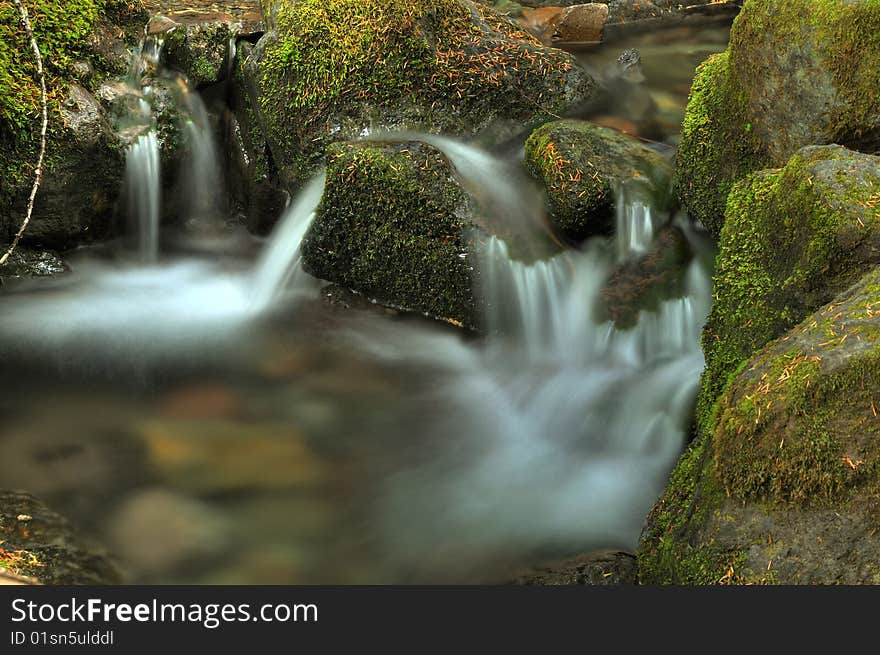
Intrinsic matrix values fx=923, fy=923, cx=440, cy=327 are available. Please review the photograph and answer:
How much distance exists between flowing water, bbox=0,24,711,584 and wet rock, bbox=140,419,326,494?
0.01 metres

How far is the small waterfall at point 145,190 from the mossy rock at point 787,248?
4338mm

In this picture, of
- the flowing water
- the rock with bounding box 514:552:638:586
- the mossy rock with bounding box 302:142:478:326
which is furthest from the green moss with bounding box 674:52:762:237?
the rock with bounding box 514:552:638:586

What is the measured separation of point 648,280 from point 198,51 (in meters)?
3.87

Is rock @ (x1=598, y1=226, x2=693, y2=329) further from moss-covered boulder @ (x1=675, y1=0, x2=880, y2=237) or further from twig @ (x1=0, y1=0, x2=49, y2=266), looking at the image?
twig @ (x1=0, y1=0, x2=49, y2=266)

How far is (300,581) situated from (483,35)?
4440mm

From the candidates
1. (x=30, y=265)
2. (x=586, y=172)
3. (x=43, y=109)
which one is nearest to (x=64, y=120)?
(x=43, y=109)

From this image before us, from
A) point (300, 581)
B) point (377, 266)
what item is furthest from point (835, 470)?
point (377, 266)

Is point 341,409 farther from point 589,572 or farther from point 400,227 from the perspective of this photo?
point 589,572

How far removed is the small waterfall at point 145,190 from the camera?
22.4ft

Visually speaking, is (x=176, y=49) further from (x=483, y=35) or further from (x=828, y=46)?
(x=828, y=46)

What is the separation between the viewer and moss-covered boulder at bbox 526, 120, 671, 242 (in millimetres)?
5738

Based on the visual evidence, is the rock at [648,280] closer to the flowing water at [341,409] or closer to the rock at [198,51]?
the flowing water at [341,409]

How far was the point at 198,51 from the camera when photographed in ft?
23.1

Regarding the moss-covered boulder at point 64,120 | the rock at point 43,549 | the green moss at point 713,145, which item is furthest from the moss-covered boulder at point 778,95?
the moss-covered boulder at point 64,120
